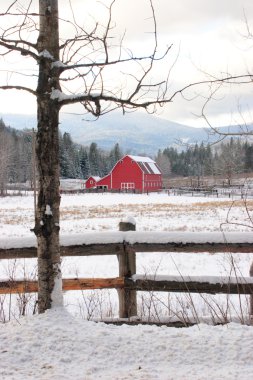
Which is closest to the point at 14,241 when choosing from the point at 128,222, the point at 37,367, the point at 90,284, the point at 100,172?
the point at 90,284

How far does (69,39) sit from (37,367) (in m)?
2.54

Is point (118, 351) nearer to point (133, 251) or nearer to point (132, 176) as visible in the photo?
point (133, 251)

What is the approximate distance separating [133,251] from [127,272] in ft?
0.77

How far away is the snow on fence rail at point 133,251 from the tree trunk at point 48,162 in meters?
1.04

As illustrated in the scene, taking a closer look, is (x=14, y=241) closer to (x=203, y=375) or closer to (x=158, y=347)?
(x=158, y=347)

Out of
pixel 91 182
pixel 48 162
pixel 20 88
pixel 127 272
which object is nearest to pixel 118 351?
pixel 48 162

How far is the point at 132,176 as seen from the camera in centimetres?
6962

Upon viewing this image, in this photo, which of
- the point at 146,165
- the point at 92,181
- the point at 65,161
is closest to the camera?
the point at 146,165

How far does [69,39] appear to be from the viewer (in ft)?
11.9

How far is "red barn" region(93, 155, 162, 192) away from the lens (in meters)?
68.9

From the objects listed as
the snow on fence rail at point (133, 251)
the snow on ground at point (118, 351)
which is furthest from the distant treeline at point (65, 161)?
the snow on ground at point (118, 351)

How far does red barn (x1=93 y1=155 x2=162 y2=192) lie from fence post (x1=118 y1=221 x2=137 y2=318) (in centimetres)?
6190

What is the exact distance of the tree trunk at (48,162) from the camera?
338cm

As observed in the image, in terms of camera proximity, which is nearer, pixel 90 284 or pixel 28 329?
pixel 28 329
